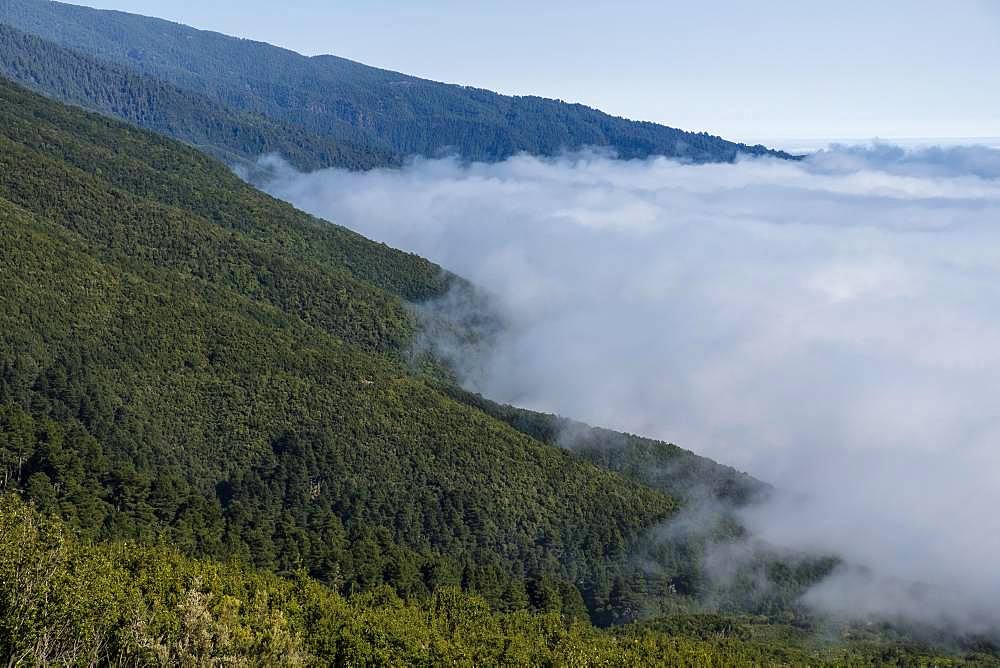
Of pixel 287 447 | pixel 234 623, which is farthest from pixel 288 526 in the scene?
pixel 234 623

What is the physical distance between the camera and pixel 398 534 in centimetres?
16050

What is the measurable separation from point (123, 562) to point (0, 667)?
77.9 feet

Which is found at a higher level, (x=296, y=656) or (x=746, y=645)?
(x=296, y=656)

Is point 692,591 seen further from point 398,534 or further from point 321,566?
point 321,566

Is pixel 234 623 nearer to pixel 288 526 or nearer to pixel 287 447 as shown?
pixel 288 526

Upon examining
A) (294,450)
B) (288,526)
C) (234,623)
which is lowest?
(294,450)

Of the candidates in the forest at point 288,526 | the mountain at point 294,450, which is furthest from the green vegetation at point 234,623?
the mountain at point 294,450

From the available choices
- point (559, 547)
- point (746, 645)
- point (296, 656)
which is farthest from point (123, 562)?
point (559, 547)

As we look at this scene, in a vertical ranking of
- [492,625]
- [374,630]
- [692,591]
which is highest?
[374,630]

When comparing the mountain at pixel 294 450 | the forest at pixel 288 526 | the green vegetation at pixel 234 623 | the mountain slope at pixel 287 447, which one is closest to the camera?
the green vegetation at pixel 234 623

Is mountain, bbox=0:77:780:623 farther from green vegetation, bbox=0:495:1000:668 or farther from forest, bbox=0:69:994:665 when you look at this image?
green vegetation, bbox=0:495:1000:668

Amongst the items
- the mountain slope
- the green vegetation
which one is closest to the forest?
the green vegetation

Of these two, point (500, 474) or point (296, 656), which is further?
point (500, 474)

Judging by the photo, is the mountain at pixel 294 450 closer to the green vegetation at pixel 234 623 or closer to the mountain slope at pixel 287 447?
the mountain slope at pixel 287 447
